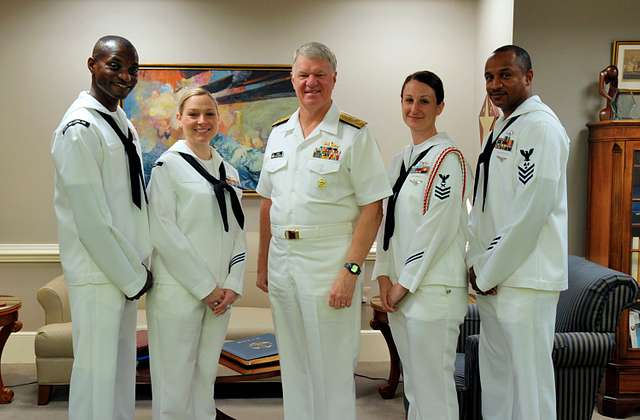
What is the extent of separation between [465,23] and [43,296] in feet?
11.4

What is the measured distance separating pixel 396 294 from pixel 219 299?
696 millimetres

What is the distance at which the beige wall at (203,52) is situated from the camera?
4914mm

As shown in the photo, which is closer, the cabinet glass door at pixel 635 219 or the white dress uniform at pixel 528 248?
the white dress uniform at pixel 528 248

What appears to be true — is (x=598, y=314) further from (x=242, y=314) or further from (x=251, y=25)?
(x=251, y=25)

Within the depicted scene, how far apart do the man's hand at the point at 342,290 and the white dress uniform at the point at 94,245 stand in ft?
2.39

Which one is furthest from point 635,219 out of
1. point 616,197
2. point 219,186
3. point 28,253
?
point 28,253

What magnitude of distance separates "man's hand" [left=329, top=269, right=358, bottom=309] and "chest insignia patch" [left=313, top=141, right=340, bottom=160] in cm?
44

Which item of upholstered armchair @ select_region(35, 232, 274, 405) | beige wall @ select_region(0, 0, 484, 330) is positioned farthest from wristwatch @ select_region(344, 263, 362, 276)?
beige wall @ select_region(0, 0, 484, 330)

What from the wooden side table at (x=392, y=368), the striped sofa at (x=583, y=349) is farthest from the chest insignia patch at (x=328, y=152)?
the wooden side table at (x=392, y=368)

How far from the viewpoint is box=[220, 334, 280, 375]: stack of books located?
140 inches

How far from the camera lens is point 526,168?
255 centimetres

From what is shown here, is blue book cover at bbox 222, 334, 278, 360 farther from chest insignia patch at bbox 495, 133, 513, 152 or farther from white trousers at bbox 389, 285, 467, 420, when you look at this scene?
chest insignia patch at bbox 495, 133, 513, 152

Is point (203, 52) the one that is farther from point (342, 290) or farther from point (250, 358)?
point (342, 290)

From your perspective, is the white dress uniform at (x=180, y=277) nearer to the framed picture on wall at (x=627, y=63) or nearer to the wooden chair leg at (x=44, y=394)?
the wooden chair leg at (x=44, y=394)
